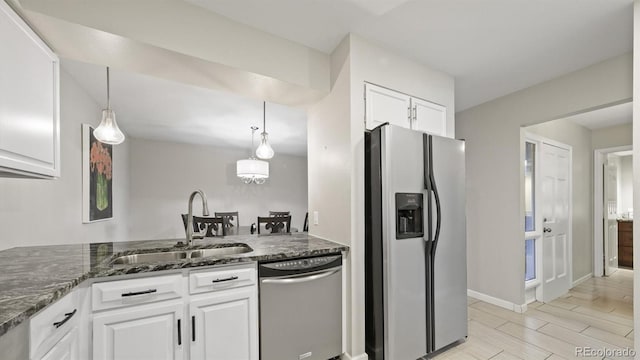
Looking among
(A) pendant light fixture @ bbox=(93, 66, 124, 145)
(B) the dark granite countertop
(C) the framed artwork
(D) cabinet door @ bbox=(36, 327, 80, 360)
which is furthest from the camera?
(C) the framed artwork

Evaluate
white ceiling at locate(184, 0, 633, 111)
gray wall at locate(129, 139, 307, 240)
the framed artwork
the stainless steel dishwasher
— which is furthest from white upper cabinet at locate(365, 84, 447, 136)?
gray wall at locate(129, 139, 307, 240)

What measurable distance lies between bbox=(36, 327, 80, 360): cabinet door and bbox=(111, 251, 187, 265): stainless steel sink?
0.52 metres

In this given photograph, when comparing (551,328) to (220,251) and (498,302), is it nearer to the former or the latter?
(498,302)

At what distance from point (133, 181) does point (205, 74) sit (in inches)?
175

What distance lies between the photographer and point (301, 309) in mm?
1776

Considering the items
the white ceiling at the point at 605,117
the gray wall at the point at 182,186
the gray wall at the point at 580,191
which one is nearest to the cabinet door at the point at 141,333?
the gray wall at the point at 182,186

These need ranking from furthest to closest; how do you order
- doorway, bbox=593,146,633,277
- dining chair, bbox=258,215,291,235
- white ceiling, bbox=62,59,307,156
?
doorway, bbox=593,146,633,277, dining chair, bbox=258,215,291,235, white ceiling, bbox=62,59,307,156

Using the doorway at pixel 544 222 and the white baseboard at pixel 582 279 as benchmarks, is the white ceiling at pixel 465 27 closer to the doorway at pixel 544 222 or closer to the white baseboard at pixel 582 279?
the doorway at pixel 544 222

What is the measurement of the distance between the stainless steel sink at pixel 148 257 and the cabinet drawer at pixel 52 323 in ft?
1.64

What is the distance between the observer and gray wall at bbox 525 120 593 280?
3.75 meters

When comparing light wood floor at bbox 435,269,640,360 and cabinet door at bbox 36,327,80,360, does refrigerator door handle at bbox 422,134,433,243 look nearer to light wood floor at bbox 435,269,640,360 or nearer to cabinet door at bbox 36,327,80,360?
light wood floor at bbox 435,269,640,360

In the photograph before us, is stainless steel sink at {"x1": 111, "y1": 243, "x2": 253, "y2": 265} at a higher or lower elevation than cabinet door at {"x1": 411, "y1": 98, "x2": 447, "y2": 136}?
lower

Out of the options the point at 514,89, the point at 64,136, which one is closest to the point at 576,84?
the point at 514,89

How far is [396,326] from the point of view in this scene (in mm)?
1836
